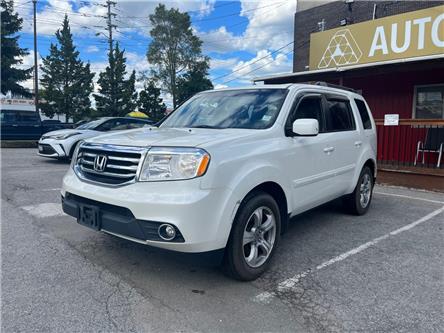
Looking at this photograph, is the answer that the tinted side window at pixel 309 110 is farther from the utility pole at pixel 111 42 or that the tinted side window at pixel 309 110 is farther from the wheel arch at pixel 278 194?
the utility pole at pixel 111 42

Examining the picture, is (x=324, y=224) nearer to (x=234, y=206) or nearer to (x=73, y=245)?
(x=234, y=206)

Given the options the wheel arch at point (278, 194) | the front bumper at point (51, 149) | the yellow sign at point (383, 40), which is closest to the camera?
the wheel arch at point (278, 194)

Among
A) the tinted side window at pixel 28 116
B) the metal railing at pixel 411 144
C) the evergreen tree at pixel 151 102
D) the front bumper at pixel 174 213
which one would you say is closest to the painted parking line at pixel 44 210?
the front bumper at pixel 174 213

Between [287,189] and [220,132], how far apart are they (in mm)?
920

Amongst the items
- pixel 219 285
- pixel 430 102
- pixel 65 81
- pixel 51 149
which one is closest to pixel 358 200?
pixel 219 285

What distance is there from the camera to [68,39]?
3394cm

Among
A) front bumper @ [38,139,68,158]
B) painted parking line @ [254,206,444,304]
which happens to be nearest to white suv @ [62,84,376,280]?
painted parking line @ [254,206,444,304]

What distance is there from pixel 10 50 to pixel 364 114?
2906 cm

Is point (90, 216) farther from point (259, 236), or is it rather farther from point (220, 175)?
point (259, 236)

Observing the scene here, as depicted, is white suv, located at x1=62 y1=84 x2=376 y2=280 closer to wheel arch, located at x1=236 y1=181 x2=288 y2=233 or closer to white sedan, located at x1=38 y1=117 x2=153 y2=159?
wheel arch, located at x1=236 y1=181 x2=288 y2=233

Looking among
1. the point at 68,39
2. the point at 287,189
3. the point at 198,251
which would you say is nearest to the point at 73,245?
the point at 198,251

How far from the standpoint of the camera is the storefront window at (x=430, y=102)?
11.0 metres

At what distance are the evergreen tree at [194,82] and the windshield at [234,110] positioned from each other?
2525 centimetres

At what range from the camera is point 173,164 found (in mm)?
2885
